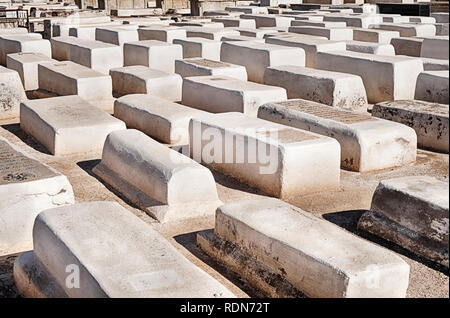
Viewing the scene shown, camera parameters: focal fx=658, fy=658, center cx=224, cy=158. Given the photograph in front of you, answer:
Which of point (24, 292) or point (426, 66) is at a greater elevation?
point (426, 66)

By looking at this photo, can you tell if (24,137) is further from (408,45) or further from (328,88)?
(408,45)

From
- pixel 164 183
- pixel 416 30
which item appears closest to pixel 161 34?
pixel 416 30

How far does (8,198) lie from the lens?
4.81m

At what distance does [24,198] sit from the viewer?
191 inches

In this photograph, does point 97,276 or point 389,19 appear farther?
point 389,19

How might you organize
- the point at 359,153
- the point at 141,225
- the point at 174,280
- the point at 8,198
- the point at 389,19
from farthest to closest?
the point at 389,19, the point at 359,153, the point at 8,198, the point at 141,225, the point at 174,280

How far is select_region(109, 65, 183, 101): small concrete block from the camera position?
360 inches

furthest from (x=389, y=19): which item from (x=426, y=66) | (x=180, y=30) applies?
(x=426, y=66)

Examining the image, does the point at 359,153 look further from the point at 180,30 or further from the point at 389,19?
the point at 389,19

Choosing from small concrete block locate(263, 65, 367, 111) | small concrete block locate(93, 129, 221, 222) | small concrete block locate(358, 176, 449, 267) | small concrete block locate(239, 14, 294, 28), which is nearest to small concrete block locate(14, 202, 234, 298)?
small concrete block locate(93, 129, 221, 222)

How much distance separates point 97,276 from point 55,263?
A: 1.65 ft

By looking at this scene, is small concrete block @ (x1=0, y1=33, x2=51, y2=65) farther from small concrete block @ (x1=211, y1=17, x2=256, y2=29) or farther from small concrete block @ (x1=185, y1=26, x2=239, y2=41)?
small concrete block @ (x1=211, y1=17, x2=256, y2=29)

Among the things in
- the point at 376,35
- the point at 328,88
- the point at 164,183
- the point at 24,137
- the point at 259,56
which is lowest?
the point at 24,137

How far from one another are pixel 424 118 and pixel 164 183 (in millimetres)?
3291
